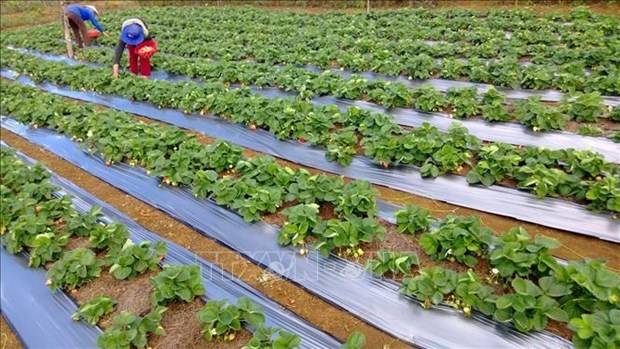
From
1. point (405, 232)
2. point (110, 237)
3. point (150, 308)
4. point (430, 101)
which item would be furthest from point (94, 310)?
point (430, 101)

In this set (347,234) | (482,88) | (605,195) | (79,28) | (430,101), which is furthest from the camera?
(79,28)

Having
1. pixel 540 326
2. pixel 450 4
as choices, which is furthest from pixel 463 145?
pixel 450 4

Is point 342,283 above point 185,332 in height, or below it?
above

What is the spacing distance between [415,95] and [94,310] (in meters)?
4.78

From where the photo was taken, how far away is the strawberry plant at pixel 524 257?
2.69 metres

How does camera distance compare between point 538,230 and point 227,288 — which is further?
point 538,230

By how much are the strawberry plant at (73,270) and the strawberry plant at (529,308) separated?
9.75 ft

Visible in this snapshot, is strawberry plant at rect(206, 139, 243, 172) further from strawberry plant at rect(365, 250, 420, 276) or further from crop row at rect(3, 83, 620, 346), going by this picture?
strawberry plant at rect(365, 250, 420, 276)

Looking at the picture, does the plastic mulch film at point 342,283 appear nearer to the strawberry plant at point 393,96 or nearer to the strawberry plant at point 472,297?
the strawberry plant at point 472,297

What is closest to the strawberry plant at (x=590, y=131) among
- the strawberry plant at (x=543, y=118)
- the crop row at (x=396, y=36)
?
the strawberry plant at (x=543, y=118)

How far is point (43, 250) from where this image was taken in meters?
3.46

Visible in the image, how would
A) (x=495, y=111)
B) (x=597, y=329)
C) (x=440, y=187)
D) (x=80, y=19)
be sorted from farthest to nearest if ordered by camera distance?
(x=80, y=19), (x=495, y=111), (x=440, y=187), (x=597, y=329)

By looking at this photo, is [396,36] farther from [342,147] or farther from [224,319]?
[224,319]

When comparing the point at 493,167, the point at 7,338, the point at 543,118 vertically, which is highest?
the point at 543,118
